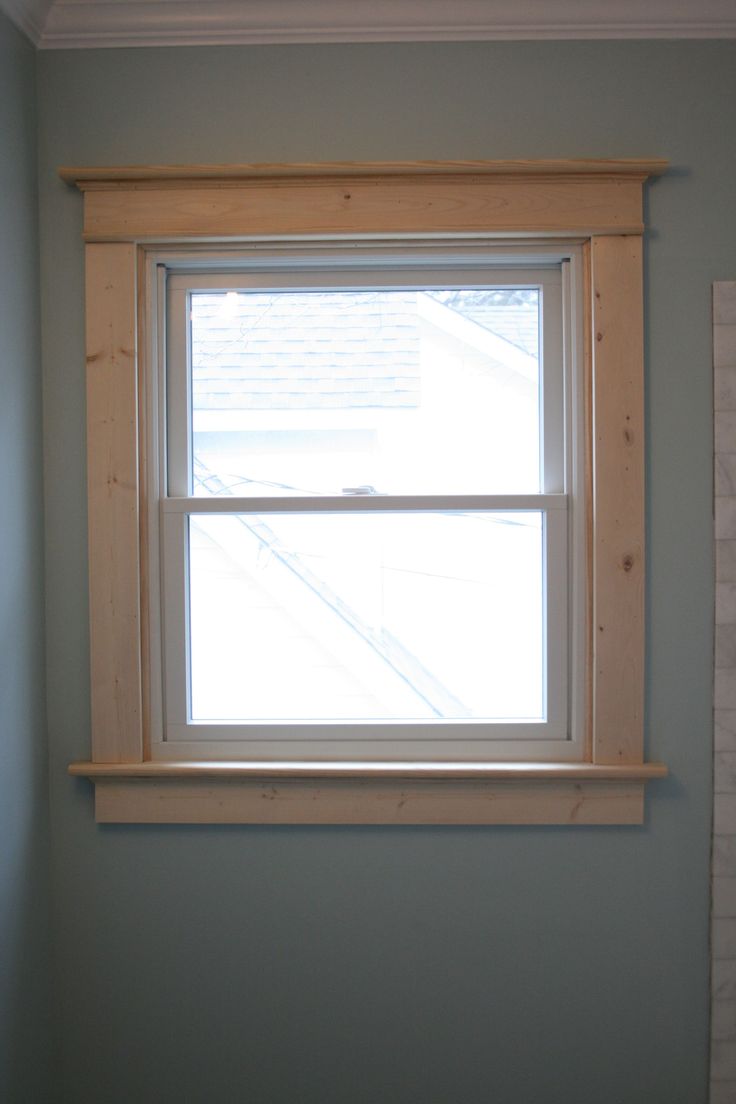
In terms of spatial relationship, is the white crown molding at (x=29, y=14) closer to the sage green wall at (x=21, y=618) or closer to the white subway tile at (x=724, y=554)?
the sage green wall at (x=21, y=618)

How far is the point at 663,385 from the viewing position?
6.61ft

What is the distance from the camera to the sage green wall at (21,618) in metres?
1.87

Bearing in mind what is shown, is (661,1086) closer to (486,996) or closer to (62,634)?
(486,996)

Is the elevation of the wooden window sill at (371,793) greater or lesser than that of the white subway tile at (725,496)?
lesser

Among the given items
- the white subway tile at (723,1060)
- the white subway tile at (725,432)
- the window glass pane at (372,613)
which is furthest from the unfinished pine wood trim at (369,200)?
the white subway tile at (723,1060)

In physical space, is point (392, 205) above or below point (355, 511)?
above

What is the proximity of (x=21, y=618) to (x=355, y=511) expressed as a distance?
78 cm

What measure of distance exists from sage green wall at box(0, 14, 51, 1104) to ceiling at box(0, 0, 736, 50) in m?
0.16

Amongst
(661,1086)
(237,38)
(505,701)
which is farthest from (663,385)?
(661,1086)

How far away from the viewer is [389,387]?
2088 millimetres

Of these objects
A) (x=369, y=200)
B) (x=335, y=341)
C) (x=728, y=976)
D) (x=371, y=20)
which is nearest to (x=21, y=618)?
(x=335, y=341)

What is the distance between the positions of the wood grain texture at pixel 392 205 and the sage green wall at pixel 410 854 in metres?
0.08

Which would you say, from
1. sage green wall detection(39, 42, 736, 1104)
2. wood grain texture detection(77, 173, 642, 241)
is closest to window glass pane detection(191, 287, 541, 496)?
wood grain texture detection(77, 173, 642, 241)

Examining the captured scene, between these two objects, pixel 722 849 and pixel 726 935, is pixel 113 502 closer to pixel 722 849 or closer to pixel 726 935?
pixel 722 849
